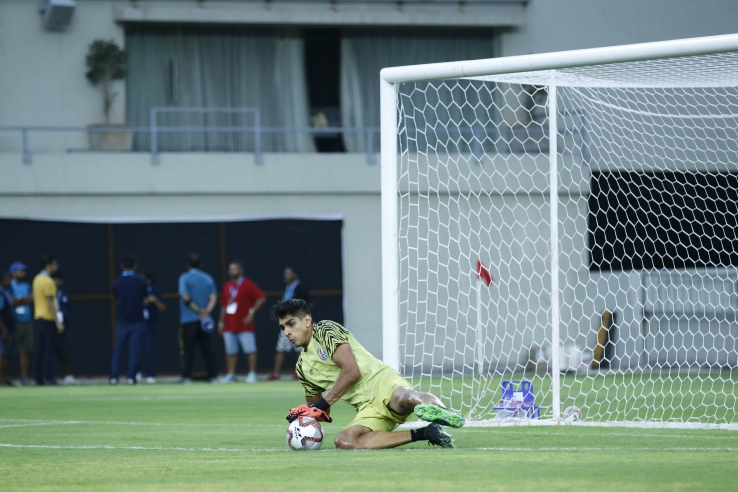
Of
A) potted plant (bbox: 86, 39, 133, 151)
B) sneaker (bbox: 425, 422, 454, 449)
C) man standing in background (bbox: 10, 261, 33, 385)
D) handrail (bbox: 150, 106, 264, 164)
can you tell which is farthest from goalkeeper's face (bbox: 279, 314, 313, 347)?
potted plant (bbox: 86, 39, 133, 151)

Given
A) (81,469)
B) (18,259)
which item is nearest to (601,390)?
(81,469)

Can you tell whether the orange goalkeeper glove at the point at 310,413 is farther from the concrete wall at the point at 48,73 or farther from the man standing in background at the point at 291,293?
the concrete wall at the point at 48,73

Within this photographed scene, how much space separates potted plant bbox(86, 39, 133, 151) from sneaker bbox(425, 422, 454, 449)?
16.6 metres

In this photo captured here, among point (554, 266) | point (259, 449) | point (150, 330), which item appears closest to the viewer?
point (259, 449)

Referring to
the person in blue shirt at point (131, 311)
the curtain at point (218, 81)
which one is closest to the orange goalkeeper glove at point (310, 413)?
the person in blue shirt at point (131, 311)

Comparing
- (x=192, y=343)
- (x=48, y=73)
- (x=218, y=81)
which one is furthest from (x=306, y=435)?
(x=218, y=81)

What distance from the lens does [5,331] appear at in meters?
17.4

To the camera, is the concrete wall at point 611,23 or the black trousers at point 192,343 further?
the concrete wall at point 611,23

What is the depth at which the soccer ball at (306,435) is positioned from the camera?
23.9 feet

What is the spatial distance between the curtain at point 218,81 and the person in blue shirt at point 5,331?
6.63 meters

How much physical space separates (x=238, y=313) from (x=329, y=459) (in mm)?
12123

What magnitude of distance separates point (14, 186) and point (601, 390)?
461 inches

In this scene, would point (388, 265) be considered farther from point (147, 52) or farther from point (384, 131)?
point (147, 52)

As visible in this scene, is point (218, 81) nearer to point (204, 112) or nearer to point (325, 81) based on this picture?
point (204, 112)
